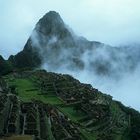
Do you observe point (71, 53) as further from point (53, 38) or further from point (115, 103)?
point (115, 103)

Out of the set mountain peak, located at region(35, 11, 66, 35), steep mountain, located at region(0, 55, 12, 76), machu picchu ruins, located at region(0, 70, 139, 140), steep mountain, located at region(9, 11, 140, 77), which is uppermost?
mountain peak, located at region(35, 11, 66, 35)

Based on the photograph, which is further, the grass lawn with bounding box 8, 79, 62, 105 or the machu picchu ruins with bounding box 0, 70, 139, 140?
the grass lawn with bounding box 8, 79, 62, 105

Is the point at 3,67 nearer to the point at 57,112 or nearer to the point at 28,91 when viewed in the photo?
the point at 28,91

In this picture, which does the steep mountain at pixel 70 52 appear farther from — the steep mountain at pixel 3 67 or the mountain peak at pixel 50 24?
the steep mountain at pixel 3 67

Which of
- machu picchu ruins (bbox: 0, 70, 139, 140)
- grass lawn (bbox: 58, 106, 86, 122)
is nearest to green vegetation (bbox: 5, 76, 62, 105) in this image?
A: machu picchu ruins (bbox: 0, 70, 139, 140)

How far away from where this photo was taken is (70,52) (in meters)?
152

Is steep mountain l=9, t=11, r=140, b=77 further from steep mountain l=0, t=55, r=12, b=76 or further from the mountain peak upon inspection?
steep mountain l=0, t=55, r=12, b=76

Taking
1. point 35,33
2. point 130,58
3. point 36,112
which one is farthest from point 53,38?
point 36,112

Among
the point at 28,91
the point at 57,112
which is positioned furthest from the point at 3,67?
the point at 57,112

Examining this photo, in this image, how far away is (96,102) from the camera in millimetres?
75312

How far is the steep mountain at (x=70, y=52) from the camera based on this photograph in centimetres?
14688

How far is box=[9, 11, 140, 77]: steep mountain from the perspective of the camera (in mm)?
146875

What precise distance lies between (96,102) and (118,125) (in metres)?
9.25

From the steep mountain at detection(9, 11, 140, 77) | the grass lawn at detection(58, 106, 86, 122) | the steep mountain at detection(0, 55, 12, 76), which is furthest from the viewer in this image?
the steep mountain at detection(9, 11, 140, 77)
